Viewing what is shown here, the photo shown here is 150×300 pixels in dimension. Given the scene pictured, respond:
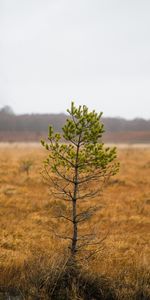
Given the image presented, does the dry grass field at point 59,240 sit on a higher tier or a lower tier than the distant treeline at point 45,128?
lower

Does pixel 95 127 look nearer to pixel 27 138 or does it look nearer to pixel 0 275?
pixel 0 275

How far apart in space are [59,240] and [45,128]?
7106 centimetres

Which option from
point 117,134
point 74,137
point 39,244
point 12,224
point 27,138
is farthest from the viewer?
point 117,134

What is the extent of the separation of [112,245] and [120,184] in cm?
872

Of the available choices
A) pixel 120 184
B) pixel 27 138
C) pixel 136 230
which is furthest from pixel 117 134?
pixel 136 230

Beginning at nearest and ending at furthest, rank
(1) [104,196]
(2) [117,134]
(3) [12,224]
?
1. (3) [12,224]
2. (1) [104,196]
3. (2) [117,134]

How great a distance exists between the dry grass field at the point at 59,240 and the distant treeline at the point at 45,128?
5699cm

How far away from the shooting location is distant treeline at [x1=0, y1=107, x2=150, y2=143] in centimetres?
7531

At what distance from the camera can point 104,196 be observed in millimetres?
14633

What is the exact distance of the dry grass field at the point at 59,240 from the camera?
6.33 metres

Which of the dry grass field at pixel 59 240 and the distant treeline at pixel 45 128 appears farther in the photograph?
the distant treeline at pixel 45 128

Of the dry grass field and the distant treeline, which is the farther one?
the distant treeline

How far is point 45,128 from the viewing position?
79.6 m

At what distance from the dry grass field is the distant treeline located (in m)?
57.0
